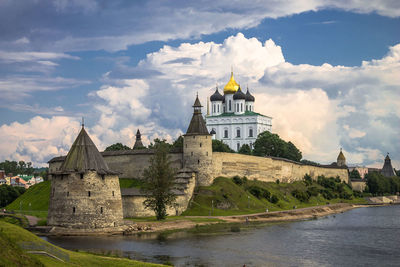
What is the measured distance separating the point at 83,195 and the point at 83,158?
363cm

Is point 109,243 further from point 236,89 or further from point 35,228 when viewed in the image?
point 236,89

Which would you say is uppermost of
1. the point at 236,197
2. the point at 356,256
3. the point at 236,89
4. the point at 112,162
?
the point at 236,89

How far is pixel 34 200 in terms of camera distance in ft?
244

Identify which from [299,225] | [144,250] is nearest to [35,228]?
[144,250]

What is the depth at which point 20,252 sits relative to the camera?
23.0m

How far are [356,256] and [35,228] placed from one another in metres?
29.3

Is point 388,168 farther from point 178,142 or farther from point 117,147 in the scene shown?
point 117,147

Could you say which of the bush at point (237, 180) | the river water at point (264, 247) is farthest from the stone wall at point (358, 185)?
the river water at point (264, 247)

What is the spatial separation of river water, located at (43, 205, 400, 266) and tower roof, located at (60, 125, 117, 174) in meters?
6.84

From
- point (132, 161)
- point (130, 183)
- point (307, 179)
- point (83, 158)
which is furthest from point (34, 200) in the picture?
point (307, 179)

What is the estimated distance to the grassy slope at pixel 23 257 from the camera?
21344 mm

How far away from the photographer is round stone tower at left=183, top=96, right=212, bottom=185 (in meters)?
75.2

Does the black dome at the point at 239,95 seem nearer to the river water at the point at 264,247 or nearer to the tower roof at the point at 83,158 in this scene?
the river water at the point at 264,247

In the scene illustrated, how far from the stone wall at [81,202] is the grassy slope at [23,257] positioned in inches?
715
